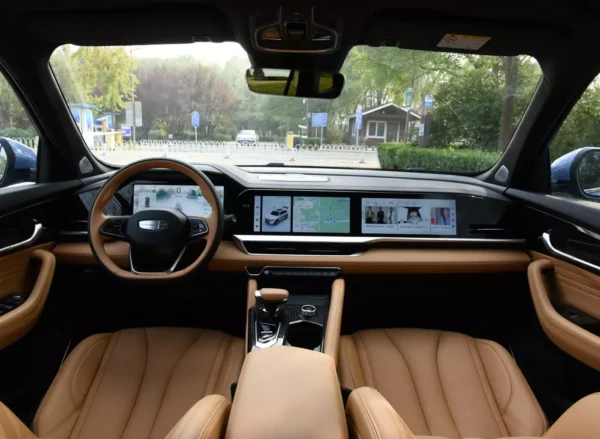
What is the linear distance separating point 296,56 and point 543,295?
5.61ft

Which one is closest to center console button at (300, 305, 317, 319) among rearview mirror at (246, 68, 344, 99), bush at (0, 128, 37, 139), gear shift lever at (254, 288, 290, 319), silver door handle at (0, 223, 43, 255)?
gear shift lever at (254, 288, 290, 319)

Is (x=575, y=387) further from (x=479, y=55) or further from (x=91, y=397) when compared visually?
(x=91, y=397)

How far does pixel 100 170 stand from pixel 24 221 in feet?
2.39

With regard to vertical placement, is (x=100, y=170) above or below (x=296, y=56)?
below

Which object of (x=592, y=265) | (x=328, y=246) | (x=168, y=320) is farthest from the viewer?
(x=168, y=320)

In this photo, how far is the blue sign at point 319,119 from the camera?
248 centimetres

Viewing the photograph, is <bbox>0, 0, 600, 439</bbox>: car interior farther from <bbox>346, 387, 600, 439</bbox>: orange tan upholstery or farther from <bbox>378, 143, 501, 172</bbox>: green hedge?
<bbox>346, 387, 600, 439</bbox>: orange tan upholstery

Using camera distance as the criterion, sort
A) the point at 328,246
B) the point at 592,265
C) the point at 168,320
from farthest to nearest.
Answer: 1. the point at 168,320
2. the point at 328,246
3. the point at 592,265

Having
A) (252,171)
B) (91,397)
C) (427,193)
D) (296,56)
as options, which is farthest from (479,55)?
(91,397)

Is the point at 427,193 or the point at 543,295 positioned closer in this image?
the point at 543,295

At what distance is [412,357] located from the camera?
2334mm

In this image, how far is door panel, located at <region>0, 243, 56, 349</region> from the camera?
78.8 inches

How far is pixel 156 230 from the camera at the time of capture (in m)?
2.13

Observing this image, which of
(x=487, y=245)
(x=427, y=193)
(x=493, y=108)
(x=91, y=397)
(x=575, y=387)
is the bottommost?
(x=91, y=397)
